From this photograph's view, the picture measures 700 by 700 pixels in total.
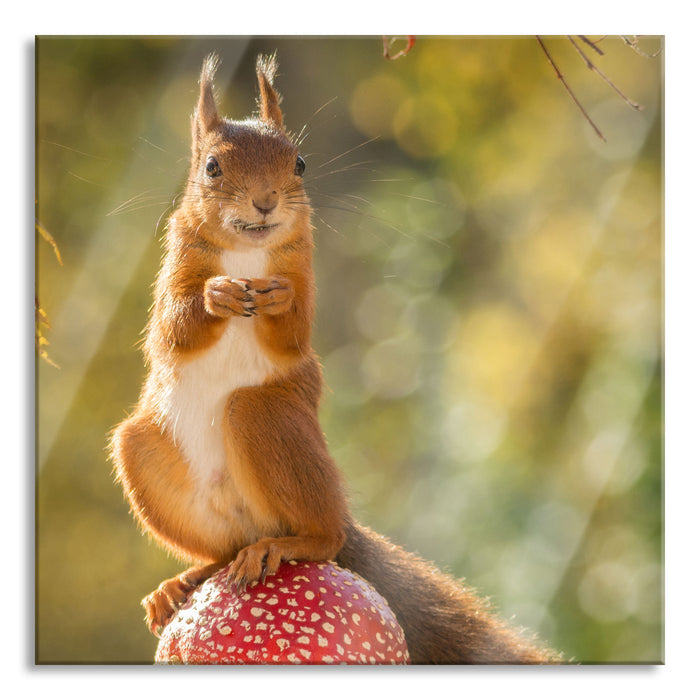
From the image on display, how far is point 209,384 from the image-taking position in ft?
5.86

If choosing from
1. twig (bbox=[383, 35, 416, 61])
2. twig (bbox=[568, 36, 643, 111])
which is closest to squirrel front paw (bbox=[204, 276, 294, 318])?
twig (bbox=[383, 35, 416, 61])

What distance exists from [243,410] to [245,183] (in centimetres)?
48

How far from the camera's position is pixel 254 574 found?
158cm

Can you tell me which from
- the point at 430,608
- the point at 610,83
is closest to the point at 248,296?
the point at 430,608

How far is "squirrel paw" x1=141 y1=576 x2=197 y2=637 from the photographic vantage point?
1.75 meters

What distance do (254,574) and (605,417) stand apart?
3.24ft

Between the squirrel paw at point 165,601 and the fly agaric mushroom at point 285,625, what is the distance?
0.14m

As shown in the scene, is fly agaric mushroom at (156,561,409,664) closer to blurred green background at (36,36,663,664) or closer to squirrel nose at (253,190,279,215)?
blurred green background at (36,36,663,664)

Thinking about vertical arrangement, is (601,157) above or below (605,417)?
above

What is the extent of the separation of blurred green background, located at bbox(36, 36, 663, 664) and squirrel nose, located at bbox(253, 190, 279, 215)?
259mm

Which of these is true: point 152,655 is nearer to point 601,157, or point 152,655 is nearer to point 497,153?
point 497,153

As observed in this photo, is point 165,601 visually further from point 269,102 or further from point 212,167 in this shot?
point 269,102

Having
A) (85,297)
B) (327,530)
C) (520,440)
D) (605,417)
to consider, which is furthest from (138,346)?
(605,417)

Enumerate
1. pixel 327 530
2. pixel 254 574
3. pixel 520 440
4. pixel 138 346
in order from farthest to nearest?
pixel 520 440, pixel 138 346, pixel 327 530, pixel 254 574
